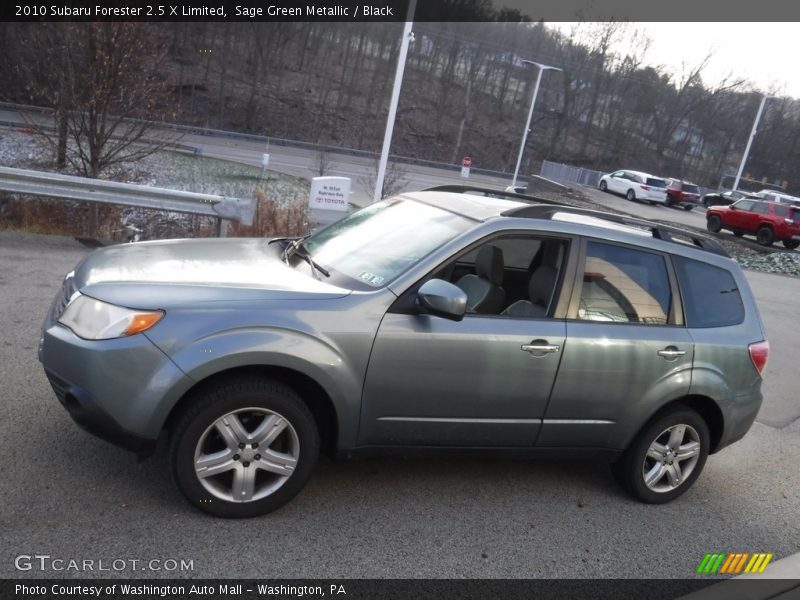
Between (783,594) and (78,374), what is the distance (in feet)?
12.5

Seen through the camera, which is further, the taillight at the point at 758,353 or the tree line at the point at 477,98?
the tree line at the point at 477,98

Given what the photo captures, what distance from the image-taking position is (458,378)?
397cm

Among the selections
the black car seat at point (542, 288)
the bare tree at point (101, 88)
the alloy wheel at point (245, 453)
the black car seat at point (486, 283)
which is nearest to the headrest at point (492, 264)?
the black car seat at point (486, 283)

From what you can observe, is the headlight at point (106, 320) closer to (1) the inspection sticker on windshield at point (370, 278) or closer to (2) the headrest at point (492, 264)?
(1) the inspection sticker on windshield at point (370, 278)

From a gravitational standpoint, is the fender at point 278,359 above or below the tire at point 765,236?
above

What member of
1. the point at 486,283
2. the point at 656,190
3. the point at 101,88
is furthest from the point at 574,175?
the point at 486,283

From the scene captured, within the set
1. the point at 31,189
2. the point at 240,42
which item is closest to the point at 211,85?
the point at 240,42

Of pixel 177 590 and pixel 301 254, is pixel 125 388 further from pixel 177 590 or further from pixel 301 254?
pixel 301 254

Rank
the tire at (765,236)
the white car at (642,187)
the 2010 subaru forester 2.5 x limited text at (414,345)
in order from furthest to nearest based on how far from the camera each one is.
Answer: the white car at (642,187)
the tire at (765,236)
the 2010 subaru forester 2.5 x limited text at (414,345)

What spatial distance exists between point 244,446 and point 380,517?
2.99ft

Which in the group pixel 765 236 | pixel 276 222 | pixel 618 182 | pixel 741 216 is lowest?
pixel 618 182

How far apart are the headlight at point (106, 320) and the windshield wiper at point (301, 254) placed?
1.05 metres

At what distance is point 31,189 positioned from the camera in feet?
30.5
